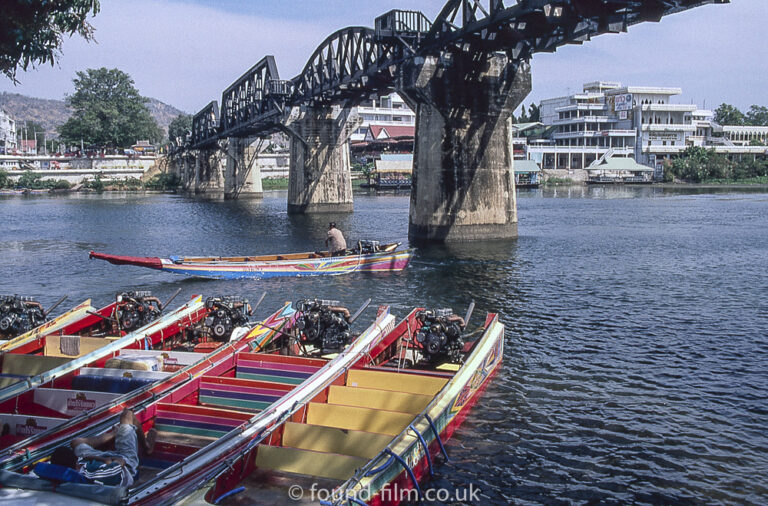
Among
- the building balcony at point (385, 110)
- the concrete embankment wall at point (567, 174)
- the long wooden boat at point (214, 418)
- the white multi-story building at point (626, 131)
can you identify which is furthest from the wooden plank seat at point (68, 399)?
the building balcony at point (385, 110)

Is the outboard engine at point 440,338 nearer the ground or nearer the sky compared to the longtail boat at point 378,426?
nearer the sky

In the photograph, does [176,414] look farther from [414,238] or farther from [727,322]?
[414,238]

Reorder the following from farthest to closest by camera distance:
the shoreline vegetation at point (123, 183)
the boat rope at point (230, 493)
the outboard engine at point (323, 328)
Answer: the shoreline vegetation at point (123, 183)
the outboard engine at point (323, 328)
the boat rope at point (230, 493)

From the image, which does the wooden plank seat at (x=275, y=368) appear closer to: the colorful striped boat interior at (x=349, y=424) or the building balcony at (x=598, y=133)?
the colorful striped boat interior at (x=349, y=424)

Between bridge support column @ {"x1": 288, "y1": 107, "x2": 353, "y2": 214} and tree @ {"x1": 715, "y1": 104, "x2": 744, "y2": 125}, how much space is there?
13852 centimetres

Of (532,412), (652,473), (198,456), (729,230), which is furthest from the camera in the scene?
(729,230)

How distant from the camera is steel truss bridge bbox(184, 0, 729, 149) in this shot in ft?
101

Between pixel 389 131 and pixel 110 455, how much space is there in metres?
141

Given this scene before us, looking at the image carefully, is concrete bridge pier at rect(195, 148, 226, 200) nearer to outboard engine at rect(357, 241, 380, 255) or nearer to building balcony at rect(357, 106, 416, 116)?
building balcony at rect(357, 106, 416, 116)

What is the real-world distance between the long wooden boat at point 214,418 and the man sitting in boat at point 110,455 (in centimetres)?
34

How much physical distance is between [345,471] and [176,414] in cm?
366

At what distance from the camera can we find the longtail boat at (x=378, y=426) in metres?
9.77

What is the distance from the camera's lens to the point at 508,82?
4156 cm

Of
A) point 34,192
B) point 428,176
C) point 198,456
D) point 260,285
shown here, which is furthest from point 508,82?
point 34,192
